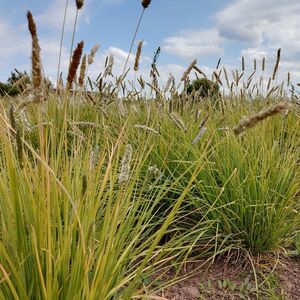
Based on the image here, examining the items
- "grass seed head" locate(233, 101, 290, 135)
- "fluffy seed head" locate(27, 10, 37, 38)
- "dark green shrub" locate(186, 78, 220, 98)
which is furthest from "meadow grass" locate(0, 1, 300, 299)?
"dark green shrub" locate(186, 78, 220, 98)

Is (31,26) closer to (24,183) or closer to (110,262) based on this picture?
(24,183)

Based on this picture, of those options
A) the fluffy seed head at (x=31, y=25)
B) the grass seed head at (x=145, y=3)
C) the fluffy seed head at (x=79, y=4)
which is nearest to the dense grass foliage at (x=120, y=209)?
the fluffy seed head at (x=31, y=25)

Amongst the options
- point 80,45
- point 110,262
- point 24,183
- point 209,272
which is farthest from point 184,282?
point 80,45

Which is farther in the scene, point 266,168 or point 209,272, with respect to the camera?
point 266,168

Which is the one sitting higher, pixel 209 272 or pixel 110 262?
pixel 110 262

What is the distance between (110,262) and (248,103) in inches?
148

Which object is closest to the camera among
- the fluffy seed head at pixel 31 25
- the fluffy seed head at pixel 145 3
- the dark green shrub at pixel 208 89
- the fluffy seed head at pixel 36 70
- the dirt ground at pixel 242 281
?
the fluffy seed head at pixel 36 70

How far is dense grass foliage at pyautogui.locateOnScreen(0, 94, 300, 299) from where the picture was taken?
4.71ft

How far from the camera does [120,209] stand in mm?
1779

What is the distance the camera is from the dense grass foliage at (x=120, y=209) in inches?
56.5

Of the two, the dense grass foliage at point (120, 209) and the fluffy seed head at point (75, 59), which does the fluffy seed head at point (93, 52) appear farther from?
the fluffy seed head at point (75, 59)

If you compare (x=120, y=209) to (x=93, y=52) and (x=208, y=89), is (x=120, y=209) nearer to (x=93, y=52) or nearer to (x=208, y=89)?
(x=93, y=52)

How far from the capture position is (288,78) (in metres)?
4.29

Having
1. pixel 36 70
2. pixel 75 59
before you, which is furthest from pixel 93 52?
pixel 36 70
